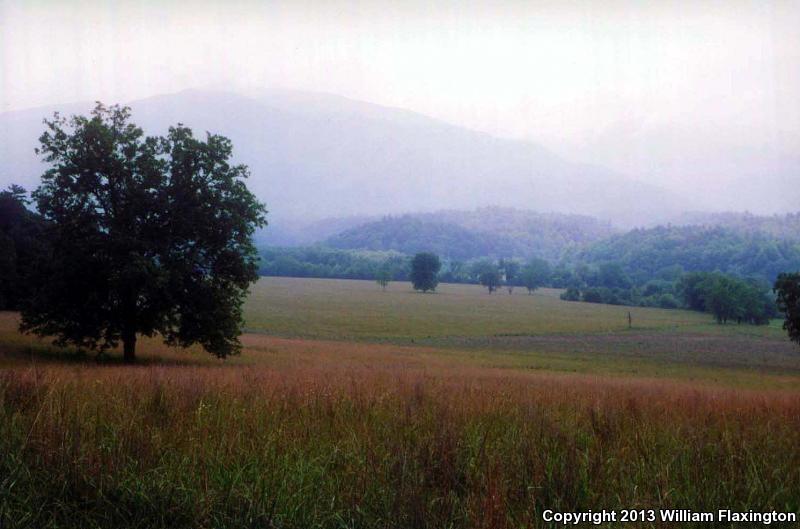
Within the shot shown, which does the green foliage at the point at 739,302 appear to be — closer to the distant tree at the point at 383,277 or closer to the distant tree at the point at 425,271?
the distant tree at the point at 425,271

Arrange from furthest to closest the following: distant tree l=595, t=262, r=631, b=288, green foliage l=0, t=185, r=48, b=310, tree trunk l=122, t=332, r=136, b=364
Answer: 1. distant tree l=595, t=262, r=631, b=288
2. green foliage l=0, t=185, r=48, b=310
3. tree trunk l=122, t=332, r=136, b=364

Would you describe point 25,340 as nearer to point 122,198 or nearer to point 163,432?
point 122,198

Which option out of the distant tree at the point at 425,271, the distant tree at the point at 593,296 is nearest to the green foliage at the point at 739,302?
the distant tree at the point at 593,296

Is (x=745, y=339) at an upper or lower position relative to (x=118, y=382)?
lower

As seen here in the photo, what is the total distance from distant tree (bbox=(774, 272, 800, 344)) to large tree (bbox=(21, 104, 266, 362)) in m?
48.5

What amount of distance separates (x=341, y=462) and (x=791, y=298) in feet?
200

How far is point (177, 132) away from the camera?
→ 27.9m

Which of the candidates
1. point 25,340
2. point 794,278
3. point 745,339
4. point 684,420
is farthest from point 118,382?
point 745,339

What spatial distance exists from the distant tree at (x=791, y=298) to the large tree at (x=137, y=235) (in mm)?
48528

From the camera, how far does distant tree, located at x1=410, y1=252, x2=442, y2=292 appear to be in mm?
157750

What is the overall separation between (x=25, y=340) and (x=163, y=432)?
28788 mm

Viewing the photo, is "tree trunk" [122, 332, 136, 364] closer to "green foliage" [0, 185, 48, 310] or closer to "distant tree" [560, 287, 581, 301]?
"green foliage" [0, 185, 48, 310]

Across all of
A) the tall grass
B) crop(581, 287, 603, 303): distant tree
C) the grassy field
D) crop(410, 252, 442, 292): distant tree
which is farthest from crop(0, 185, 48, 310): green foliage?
crop(581, 287, 603, 303): distant tree

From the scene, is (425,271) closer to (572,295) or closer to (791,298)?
(572,295)
